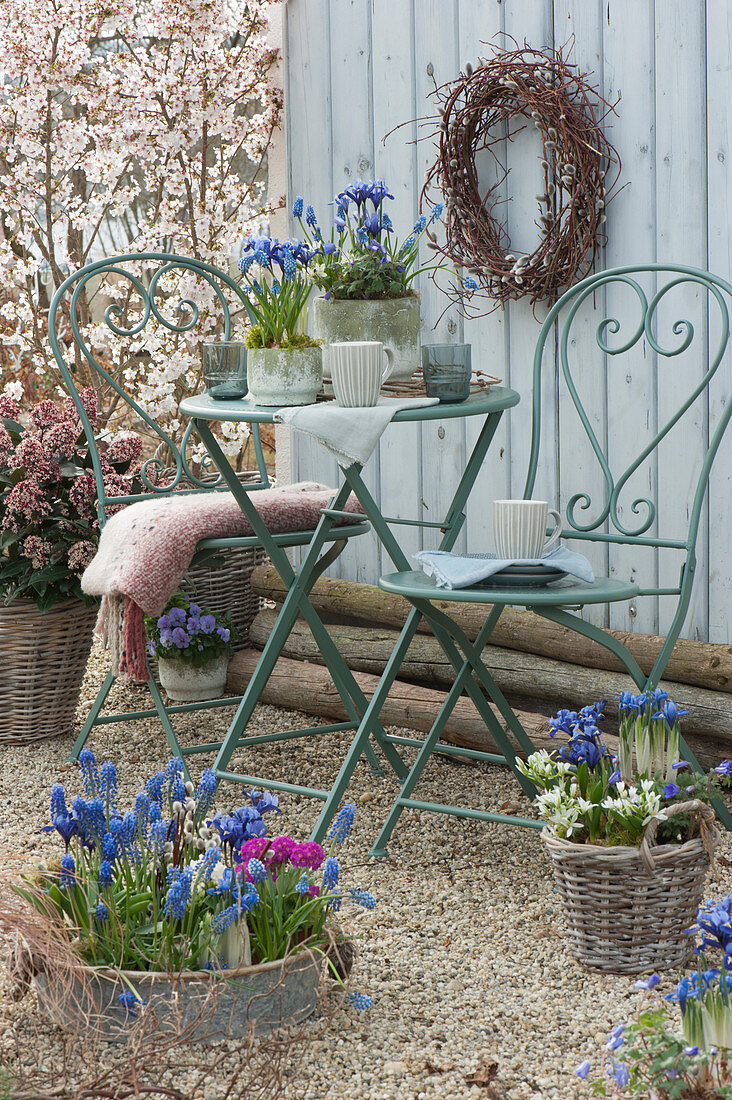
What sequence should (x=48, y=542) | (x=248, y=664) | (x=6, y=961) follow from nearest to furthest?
(x=6, y=961) → (x=48, y=542) → (x=248, y=664)

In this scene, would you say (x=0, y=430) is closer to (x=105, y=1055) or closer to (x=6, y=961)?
(x=6, y=961)

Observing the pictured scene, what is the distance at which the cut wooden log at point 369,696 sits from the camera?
3.15 meters

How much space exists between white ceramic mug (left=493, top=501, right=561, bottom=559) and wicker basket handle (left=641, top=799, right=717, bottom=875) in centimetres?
59

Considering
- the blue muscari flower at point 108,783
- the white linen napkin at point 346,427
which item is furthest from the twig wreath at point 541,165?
the blue muscari flower at point 108,783

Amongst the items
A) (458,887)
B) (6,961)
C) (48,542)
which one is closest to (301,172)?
(48,542)

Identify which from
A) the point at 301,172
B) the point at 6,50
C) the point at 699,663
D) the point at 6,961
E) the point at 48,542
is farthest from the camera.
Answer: the point at 6,50

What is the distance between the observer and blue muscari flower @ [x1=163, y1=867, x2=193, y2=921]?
171 centimetres

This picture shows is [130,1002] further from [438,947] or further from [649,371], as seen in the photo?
[649,371]

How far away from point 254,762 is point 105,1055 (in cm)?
152

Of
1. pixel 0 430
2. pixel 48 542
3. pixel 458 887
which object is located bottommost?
pixel 458 887

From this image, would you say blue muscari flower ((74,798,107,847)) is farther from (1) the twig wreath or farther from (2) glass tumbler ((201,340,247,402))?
(1) the twig wreath

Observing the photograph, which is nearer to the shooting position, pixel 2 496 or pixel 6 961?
pixel 6 961

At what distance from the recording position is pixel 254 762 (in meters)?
3.26

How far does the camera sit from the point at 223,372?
8.82 ft
